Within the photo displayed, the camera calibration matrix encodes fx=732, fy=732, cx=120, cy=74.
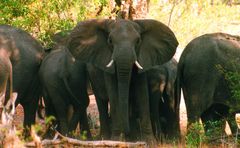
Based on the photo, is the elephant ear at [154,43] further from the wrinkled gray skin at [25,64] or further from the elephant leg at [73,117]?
the wrinkled gray skin at [25,64]

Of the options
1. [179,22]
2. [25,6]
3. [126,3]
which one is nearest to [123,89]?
[25,6]

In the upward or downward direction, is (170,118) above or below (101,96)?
below

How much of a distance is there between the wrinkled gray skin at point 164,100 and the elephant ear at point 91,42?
96cm

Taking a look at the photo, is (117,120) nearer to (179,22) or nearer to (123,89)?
(123,89)

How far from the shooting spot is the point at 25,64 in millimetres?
14242

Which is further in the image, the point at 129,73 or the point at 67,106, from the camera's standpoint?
the point at 67,106

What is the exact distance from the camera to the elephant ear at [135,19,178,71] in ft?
42.7

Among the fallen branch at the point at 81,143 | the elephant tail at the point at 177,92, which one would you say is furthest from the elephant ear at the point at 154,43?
the fallen branch at the point at 81,143

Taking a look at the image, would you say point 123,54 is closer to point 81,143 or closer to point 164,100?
point 164,100

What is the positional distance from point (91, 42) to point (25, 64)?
5.22 ft

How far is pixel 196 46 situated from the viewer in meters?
12.8

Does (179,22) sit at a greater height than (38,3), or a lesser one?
lesser

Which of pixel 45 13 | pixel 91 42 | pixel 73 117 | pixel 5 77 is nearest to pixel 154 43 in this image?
pixel 91 42

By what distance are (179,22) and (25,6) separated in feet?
45.1
